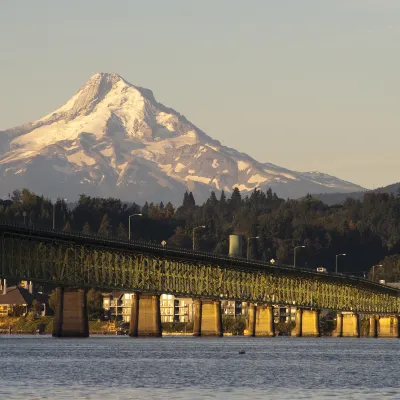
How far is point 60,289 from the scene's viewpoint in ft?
653

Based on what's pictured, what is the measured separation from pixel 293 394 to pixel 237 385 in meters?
8.58

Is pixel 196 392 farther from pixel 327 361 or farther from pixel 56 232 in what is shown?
pixel 56 232

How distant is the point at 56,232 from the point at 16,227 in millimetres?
11529

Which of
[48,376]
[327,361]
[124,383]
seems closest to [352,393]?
[124,383]

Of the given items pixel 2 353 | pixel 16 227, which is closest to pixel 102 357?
pixel 2 353

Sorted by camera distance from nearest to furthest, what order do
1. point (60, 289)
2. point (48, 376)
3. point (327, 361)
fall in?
point (48, 376) < point (327, 361) < point (60, 289)

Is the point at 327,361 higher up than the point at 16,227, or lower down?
lower down

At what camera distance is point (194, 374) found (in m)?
114

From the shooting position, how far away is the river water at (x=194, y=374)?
93.1 m

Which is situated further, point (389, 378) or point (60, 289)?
point (60, 289)

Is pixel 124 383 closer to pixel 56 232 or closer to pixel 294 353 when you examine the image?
pixel 294 353

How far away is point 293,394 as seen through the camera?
306 feet

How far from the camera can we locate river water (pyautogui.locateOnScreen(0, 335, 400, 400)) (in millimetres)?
93125

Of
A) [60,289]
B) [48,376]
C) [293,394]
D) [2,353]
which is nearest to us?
[293,394]
